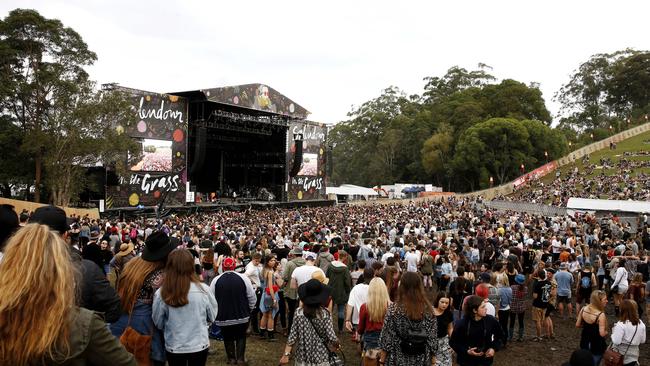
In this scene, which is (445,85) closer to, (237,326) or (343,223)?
(343,223)

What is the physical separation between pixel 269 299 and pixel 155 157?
22.1 m

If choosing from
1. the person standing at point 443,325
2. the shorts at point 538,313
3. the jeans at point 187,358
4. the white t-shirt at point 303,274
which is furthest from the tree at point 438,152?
the jeans at point 187,358

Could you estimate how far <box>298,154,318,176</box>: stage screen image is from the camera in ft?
122

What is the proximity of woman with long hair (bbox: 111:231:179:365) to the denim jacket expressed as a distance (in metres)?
0.08

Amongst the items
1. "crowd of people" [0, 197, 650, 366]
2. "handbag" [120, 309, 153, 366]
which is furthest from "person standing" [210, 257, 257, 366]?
"handbag" [120, 309, 153, 366]

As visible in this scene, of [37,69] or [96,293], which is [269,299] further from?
[37,69]

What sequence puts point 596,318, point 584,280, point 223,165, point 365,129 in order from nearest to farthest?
point 596,318 < point 584,280 < point 223,165 < point 365,129

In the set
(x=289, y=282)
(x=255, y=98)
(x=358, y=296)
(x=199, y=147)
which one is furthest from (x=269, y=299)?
(x=255, y=98)

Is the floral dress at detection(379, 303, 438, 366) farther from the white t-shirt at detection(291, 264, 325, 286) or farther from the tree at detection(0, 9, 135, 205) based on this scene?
the tree at detection(0, 9, 135, 205)

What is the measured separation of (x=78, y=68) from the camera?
25.4 meters

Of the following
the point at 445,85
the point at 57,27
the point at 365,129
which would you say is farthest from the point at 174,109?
the point at 445,85

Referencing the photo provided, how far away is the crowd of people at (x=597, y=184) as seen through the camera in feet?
100

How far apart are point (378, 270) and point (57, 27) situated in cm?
2571

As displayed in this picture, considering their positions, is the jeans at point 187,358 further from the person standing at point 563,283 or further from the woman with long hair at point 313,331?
the person standing at point 563,283
